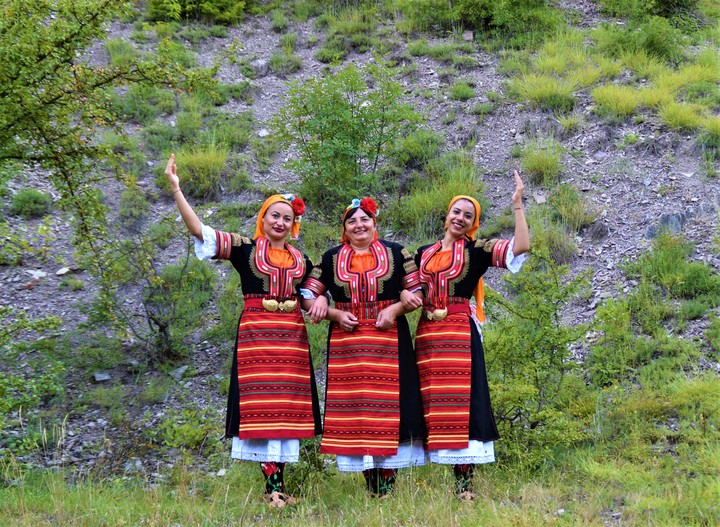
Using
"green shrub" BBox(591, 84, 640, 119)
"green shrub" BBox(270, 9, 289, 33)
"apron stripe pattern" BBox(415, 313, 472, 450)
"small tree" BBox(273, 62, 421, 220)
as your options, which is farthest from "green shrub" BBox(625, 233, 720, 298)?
"green shrub" BBox(270, 9, 289, 33)

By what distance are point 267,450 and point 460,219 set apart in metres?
1.84

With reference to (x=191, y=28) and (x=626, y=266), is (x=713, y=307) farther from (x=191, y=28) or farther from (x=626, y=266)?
(x=191, y=28)

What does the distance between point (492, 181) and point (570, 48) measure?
11.6 ft

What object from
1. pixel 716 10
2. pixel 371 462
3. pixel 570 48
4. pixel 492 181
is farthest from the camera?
pixel 716 10

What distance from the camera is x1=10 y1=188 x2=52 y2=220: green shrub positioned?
30.2 feet

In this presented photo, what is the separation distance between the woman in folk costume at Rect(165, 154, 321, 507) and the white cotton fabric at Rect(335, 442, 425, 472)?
0.27m

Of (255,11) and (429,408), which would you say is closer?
(429,408)

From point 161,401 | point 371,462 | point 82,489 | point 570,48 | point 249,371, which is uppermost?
point 570,48

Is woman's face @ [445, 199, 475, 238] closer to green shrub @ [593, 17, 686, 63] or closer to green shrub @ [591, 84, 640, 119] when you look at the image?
green shrub @ [591, 84, 640, 119]

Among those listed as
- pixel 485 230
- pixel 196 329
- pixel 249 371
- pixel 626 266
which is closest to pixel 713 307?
pixel 626 266

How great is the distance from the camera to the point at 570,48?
11.6 m

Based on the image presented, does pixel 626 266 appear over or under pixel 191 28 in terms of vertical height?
under

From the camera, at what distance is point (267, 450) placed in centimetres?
446

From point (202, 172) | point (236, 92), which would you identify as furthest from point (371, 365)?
point (236, 92)
